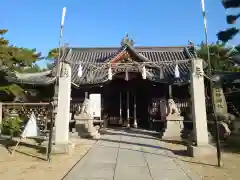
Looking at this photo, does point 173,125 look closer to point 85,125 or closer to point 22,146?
point 85,125

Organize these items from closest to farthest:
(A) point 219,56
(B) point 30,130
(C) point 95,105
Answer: (B) point 30,130, (C) point 95,105, (A) point 219,56

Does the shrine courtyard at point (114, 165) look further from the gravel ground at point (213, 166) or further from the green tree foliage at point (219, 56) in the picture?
the green tree foliage at point (219, 56)

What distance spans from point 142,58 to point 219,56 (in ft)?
55.0

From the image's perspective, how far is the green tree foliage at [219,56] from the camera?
28.1 m

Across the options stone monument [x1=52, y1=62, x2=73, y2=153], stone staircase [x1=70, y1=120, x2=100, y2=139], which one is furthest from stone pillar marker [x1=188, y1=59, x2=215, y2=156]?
stone staircase [x1=70, y1=120, x2=100, y2=139]

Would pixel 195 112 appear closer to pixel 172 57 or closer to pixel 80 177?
pixel 80 177

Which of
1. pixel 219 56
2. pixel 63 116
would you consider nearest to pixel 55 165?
pixel 63 116

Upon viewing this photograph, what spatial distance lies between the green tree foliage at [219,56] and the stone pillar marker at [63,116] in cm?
2068

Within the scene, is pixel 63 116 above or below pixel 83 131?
above

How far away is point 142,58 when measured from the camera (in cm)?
1870

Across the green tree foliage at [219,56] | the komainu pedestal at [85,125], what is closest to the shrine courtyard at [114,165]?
the komainu pedestal at [85,125]

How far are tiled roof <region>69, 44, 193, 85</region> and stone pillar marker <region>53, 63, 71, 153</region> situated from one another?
8379mm

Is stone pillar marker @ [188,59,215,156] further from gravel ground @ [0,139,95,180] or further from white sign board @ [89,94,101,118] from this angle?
white sign board @ [89,94,101,118]

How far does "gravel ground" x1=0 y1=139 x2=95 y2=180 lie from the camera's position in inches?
233
